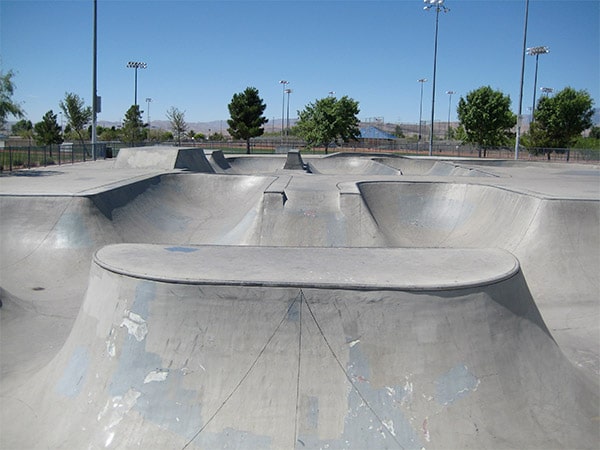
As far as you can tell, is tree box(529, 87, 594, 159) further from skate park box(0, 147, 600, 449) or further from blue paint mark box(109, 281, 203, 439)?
blue paint mark box(109, 281, 203, 439)

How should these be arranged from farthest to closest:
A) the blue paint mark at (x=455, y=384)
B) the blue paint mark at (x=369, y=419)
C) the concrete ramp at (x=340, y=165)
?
the concrete ramp at (x=340, y=165), the blue paint mark at (x=455, y=384), the blue paint mark at (x=369, y=419)

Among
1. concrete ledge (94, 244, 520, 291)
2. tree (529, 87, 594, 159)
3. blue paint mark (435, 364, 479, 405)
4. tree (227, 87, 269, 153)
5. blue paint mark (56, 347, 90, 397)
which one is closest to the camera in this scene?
blue paint mark (435, 364, 479, 405)

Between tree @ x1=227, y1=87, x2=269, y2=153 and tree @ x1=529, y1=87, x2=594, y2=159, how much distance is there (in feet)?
84.2

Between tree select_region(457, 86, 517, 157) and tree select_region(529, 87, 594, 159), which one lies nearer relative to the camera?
tree select_region(457, 86, 517, 157)

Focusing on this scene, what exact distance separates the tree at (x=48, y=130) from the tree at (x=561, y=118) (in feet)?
152

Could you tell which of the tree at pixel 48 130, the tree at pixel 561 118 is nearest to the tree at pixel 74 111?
the tree at pixel 48 130

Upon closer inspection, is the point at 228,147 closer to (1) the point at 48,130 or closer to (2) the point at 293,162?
(1) the point at 48,130

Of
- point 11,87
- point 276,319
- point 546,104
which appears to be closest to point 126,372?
point 276,319

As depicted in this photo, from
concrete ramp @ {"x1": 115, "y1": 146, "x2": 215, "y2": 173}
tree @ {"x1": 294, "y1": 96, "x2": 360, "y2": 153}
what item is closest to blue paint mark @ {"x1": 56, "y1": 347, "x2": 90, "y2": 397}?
concrete ramp @ {"x1": 115, "y1": 146, "x2": 215, "y2": 173}

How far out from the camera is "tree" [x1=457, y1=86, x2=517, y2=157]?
4547 centimetres

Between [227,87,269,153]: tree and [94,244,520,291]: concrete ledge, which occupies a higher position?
[227,87,269,153]: tree

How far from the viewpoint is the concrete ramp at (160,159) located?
22.0m

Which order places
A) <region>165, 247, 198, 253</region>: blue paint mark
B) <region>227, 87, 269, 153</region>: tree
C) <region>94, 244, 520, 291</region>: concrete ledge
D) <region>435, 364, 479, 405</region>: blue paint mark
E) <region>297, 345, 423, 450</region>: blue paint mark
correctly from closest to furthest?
<region>297, 345, 423, 450</region>: blue paint mark < <region>435, 364, 479, 405</region>: blue paint mark < <region>94, 244, 520, 291</region>: concrete ledge < <region>165, 247, 198, 253</region>: blue paint mark < <region>227, 87, 269, 153</region>: tree

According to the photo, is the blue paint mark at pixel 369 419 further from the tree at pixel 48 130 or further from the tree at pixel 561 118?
the tree at pixel 48 130
